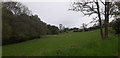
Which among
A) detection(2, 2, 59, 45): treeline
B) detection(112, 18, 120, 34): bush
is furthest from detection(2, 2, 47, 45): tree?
detection(112, 18, 120, 34): bush

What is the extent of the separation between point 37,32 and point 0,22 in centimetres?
1615

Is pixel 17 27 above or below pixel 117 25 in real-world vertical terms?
below

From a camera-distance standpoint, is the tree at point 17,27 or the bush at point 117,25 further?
the tree at point 17,27

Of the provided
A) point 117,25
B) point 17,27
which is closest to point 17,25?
point 17,27

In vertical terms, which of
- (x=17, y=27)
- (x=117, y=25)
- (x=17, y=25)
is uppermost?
(x=117, y=25)

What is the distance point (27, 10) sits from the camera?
4034cm

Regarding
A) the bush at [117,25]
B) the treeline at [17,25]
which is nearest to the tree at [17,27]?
the treeline at [17,25]

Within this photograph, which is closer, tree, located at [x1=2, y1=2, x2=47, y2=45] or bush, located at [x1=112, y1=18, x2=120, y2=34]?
bush, located at [x1=112, y1=18, x2=120, y2=34]

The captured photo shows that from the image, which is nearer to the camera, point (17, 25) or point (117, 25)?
point (117, 25)

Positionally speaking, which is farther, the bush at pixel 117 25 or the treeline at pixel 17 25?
the treeline at pixel 17 25

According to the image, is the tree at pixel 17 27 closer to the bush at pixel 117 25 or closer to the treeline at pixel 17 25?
the treeline at pixel 17 25

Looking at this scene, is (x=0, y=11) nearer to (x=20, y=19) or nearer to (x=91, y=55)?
(x=20, y=19)

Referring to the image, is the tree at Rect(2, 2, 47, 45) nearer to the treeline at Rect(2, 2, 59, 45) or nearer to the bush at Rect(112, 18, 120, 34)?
the treeline at Rect(2, 2, 59, 45)

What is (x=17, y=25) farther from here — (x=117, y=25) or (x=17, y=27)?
(x=117, y=25)
